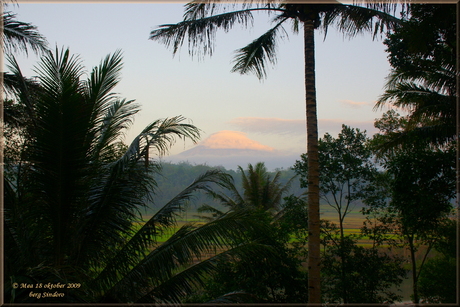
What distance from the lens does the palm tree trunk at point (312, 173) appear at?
18.5 feet

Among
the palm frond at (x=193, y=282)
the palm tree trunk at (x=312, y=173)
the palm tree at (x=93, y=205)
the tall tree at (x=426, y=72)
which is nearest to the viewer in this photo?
the palm tree at (x=93, y=205)

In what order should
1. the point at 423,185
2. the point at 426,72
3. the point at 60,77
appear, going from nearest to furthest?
the point at 60,77 < the point at 423,185 < the point at 426,72

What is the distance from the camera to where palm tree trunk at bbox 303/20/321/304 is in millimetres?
5641

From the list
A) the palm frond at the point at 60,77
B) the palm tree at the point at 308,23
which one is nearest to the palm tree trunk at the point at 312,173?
the palm tree at the point at 308,23

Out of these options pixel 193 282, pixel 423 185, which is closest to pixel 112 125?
pixel 193 282

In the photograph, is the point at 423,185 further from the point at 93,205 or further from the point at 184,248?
the point at 93,205

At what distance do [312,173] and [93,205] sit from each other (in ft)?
11.5

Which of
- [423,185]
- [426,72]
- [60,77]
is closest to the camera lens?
[60,77]

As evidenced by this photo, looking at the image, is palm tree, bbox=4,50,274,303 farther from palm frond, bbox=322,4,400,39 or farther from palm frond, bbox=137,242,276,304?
palm frond, bbox=322,4,400,39

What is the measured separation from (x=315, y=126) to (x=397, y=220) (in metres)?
5.53

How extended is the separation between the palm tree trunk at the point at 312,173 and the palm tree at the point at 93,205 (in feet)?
3.66

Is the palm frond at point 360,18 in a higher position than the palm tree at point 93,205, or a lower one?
higher

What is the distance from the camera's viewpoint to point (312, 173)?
595cm

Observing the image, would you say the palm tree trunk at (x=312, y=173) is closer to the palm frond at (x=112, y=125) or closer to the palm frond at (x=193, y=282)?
the palm frond at (x=193, y=282)
